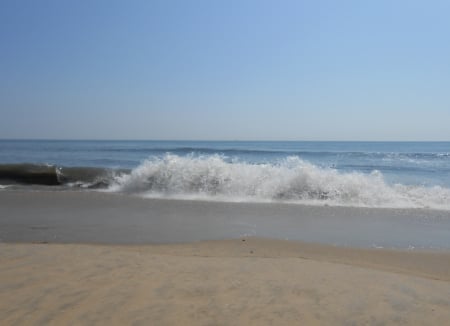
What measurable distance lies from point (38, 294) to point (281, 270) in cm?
241

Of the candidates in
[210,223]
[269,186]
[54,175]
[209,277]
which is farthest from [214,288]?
[54,175]

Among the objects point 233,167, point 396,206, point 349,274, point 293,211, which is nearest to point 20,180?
point 233,167

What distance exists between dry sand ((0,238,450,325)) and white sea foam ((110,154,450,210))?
A: 18.8 ft

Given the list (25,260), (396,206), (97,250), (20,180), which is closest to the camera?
(25,260)

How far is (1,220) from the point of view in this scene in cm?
782

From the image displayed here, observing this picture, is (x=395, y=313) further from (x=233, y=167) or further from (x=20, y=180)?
(x=20, y=180)

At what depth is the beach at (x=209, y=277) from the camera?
312 centimetres

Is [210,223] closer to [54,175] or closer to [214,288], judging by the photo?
[214,288]

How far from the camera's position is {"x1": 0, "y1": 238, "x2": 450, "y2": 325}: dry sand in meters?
3.08

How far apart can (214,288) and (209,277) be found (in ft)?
1.07

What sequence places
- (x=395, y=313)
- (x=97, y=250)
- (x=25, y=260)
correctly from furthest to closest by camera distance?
(x=97, y=250) → (x=25, y=260) → (x=395, y=313)

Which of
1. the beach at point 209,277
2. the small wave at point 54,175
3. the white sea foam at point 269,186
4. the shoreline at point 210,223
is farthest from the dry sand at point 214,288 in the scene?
the small wave at point 54,175

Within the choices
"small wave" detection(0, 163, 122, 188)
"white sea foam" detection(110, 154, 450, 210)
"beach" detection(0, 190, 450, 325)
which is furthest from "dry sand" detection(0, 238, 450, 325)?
"small wave" detection(0, 163, 122, 188)

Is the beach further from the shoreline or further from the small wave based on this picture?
the small wave
